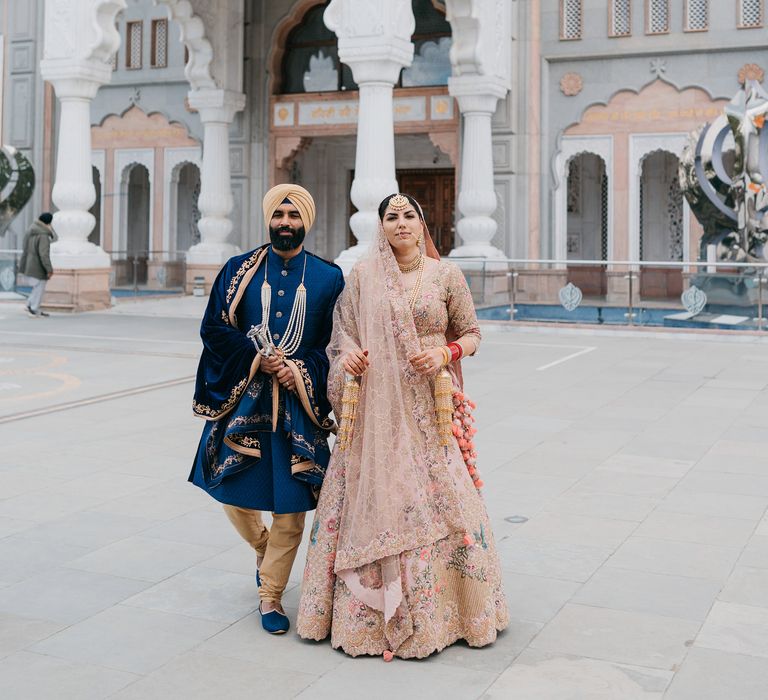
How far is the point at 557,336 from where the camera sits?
12.6 m

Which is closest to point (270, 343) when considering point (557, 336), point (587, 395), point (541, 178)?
point (587, 395)

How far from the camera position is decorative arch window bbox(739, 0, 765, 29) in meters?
15.9

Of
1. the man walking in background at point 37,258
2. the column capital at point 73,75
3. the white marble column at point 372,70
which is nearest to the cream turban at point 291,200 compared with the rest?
the white marble column at point 372,70

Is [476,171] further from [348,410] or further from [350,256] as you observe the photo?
[348,410]

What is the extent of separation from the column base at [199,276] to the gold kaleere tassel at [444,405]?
1456 cm

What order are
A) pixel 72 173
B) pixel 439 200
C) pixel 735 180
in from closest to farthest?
1. pixel 735 180
2. pixel 72 173
3. pixel 439 200

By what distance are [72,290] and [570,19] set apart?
8496 mm

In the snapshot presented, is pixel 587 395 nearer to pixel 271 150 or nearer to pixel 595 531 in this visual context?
pixel 595 531

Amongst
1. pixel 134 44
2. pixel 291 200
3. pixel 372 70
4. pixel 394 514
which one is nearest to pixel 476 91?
pixel 372 70

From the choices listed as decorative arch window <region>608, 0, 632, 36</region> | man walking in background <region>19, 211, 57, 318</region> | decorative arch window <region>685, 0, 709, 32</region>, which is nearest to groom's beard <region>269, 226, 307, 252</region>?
man walking in background <region>19, 211, 57, 318</region>

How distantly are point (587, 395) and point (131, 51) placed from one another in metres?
14.4

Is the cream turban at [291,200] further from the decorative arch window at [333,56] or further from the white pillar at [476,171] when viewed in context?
the decorative arch window at [333,56]

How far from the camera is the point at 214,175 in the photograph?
1772cm

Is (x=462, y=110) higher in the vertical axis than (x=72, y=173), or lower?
higher
